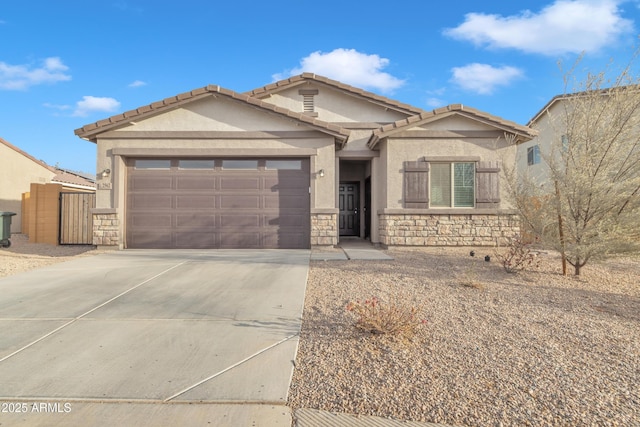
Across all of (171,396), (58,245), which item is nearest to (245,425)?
(171,396)

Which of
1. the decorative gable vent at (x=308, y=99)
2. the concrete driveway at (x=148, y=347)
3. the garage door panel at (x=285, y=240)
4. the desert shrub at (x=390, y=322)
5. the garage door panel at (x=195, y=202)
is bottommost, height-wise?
the concrete driveway at (x=148, y=347)

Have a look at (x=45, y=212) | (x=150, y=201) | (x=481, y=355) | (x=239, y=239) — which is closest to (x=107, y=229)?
(x=150, y=201)

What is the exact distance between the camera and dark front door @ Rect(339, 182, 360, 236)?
45.0ft

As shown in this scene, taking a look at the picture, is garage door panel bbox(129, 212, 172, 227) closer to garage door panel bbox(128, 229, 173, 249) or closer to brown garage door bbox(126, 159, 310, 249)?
brown garage door bbox(126, 159, 310, 249)

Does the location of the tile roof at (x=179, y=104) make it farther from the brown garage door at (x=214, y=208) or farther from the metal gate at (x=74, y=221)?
the metal gate at (x=74, y=221)

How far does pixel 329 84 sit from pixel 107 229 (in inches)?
330

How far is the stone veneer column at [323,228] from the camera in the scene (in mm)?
9672

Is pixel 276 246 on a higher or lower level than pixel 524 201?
lower

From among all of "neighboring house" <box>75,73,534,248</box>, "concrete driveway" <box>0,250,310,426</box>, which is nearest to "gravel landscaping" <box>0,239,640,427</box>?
"concrete driveway" <box>0,250,310,426</box>

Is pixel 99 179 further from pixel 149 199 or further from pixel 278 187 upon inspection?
pixel 278 187

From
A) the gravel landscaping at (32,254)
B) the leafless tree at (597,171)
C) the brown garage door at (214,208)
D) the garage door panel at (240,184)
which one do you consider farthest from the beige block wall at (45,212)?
the leafless tree at (597,171)

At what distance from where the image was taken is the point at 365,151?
11328 mm

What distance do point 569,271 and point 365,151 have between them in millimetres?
6543

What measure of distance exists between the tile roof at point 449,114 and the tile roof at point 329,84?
1.85 m
